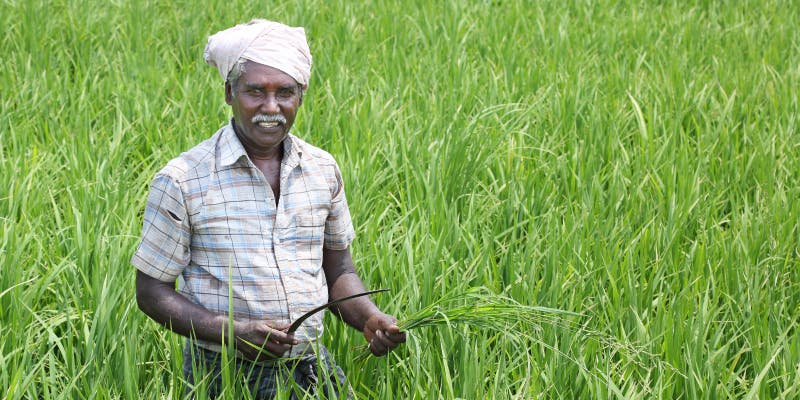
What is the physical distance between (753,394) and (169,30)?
366cm

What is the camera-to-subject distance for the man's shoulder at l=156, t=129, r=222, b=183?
1.53 meters

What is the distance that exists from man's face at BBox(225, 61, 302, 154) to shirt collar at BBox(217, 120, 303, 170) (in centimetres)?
2

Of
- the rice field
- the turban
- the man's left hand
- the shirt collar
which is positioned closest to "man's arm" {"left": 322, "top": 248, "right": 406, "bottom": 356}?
the man's left hand

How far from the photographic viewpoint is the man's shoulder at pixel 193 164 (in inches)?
60.3

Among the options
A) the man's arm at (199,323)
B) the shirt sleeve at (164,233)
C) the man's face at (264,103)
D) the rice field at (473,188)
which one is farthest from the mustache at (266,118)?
the rice field at (473,188)

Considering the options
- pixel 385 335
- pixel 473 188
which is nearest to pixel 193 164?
pixel 385 335

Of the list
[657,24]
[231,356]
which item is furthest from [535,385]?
[657,24]

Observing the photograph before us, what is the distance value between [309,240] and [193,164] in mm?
216

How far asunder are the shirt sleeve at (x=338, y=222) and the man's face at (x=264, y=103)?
0.15m

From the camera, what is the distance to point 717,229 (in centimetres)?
267

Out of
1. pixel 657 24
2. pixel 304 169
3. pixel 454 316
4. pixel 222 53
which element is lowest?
pixel 657 24

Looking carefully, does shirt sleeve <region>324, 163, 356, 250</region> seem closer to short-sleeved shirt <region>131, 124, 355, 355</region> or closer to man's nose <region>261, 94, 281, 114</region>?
short-sleeved shirt <region>131, 124, 355, 355</region>

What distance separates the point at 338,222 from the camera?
1.71 metres

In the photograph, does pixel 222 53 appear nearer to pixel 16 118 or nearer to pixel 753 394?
pixel 753 394
